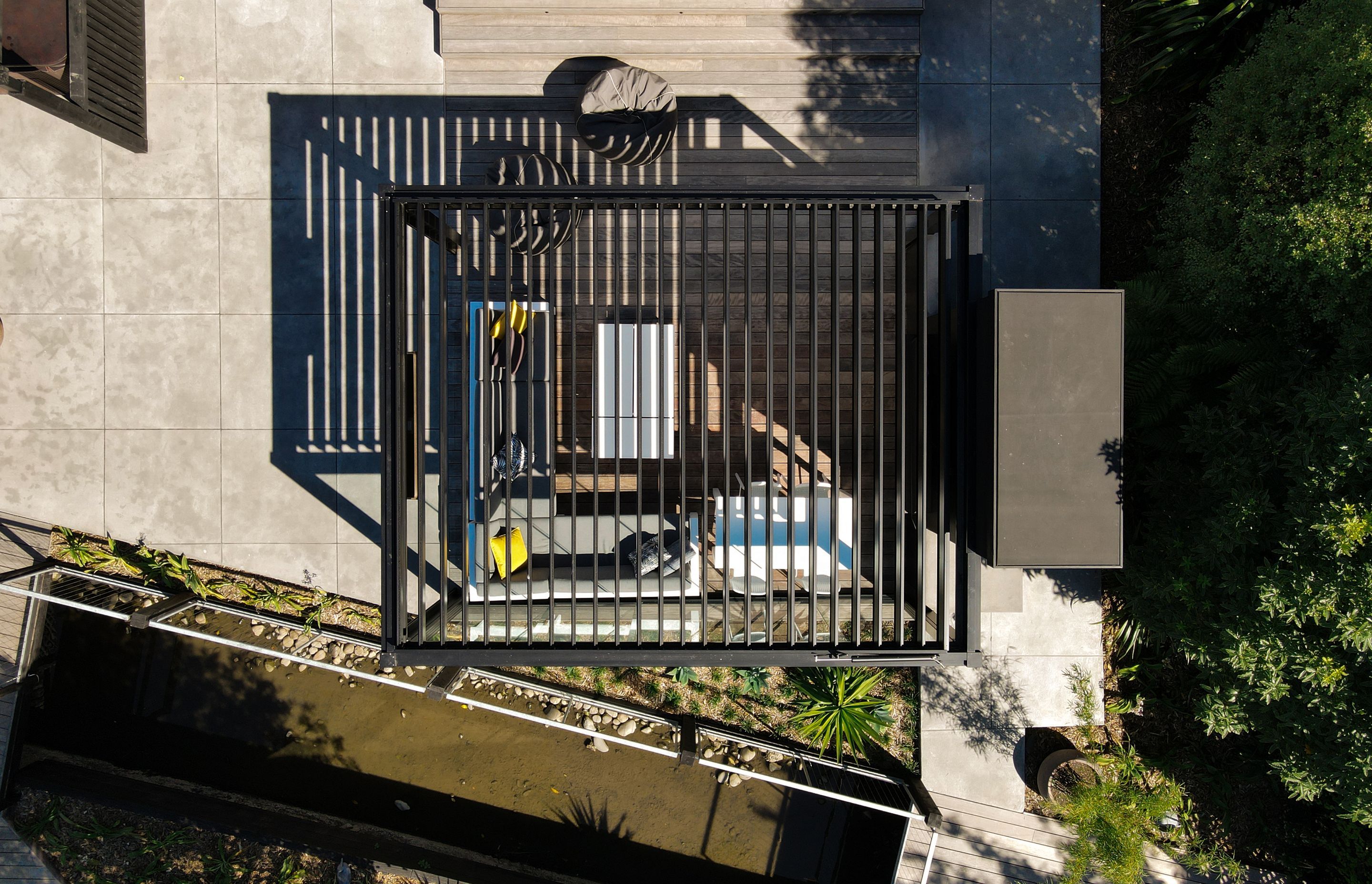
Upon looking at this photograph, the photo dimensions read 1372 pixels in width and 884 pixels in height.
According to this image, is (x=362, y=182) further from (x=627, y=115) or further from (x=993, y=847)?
(x=993, y=847)

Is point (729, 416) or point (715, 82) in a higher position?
point (715, 82)

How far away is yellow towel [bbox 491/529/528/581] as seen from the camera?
6.10m

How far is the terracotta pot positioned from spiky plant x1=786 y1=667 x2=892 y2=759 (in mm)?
1834

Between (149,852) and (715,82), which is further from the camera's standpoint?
(149,852)

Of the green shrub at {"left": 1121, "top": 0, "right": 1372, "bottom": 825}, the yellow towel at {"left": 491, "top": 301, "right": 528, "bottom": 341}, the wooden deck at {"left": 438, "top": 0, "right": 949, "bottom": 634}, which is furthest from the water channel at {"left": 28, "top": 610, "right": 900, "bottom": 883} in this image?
the yellow towel at {"left": 491, "top": 301, "right": 528, "bottom": 341}

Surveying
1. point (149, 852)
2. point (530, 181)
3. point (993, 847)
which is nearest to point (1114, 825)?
point (993, 847)

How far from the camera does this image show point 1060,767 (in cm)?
704

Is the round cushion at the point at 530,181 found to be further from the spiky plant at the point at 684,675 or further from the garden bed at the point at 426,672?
the spiky plant at the point at 684,675

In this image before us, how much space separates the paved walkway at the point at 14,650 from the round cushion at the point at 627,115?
7.93 m

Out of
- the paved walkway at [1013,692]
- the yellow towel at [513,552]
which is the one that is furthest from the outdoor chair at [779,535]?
the paved walkway at [1013,692]

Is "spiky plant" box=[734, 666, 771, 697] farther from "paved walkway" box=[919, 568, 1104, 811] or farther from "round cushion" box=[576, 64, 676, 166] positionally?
"round cushion" box=[576, 64, 676, 166]

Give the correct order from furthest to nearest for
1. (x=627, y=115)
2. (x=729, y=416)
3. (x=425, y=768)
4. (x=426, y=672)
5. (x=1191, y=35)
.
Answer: (x=425, y=768), (x=426, y=672), (x=1191, y=35), (x=627, y=115), (x=729, y=416)

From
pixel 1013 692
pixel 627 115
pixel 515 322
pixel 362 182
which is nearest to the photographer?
pixel 515 322

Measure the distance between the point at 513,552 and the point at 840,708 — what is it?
12.9 ft
